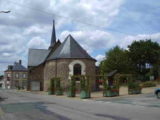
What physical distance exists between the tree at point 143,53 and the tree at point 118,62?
1.89 m

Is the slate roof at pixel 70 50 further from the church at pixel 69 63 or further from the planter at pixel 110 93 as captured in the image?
the planter at pixel 110 93

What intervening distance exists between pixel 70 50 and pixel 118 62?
28077 mm

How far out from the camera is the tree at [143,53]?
7297 centimetres

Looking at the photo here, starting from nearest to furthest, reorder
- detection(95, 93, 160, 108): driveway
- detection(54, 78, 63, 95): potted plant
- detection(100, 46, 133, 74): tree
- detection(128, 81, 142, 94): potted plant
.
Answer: detection(95, 93, 160, 108): driveway < detection(128, 81, 142, 94): potted plant < detection(54, 78, 63, 95): potted plant < detection(100, 46, 133, 74): tree

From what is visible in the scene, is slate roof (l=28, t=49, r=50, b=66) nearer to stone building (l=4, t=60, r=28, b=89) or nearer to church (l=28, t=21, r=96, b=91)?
church (l=28, t=21, r=96, b=91)

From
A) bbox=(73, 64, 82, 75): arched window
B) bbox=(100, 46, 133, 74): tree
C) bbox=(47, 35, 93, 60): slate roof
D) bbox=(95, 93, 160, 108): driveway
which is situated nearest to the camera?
bbox=(95, 93, 160, 108): driveway

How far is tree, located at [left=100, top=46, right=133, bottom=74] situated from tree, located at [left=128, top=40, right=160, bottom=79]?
1.89 metres

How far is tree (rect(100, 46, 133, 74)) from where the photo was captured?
74.1 meters

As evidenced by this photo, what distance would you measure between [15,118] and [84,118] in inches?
130

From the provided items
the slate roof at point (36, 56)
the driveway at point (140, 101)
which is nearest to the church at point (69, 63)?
the slate roof at point (36, 56)

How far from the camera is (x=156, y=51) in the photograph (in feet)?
238

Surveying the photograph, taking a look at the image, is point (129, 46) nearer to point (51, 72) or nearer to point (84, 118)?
point (51, 72)

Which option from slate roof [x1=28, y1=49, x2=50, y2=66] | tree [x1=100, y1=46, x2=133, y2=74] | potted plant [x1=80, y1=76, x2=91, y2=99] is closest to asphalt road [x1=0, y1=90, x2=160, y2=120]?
potted plant [x1=80, y1=76, x2=91, y2=99]

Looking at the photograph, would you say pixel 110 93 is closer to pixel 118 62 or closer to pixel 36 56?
pixel 36 56
